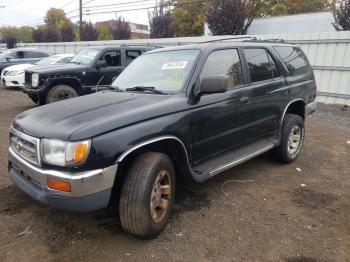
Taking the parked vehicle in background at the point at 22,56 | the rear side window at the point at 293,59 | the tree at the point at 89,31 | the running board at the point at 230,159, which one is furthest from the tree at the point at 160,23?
the running board at the point at 230,159

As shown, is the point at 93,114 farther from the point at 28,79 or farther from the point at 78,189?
the point at 28,79

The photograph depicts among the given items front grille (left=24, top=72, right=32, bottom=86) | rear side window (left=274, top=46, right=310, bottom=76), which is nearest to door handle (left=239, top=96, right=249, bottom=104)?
rear side window (left=274, top=46, right=310, bottom=76)

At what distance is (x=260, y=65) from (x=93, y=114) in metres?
2.67

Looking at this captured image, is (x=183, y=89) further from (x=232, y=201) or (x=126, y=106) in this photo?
(x=232, y=201)

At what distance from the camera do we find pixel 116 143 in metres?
2.98

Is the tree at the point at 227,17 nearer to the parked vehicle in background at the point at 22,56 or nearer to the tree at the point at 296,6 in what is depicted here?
the parked vehicle in background at the point at 22,56

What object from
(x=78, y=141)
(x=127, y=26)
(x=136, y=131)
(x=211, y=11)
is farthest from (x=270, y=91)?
(x=127, y=26)

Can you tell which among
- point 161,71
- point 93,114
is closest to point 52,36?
point 161,71

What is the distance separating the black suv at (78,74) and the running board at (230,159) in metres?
Answer: 4.68

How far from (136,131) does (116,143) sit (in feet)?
0.78

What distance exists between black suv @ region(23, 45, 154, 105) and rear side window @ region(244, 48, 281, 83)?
14.3 feet

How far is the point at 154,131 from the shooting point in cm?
327

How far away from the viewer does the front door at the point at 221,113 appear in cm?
381

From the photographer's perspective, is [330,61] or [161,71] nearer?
[161,71]
